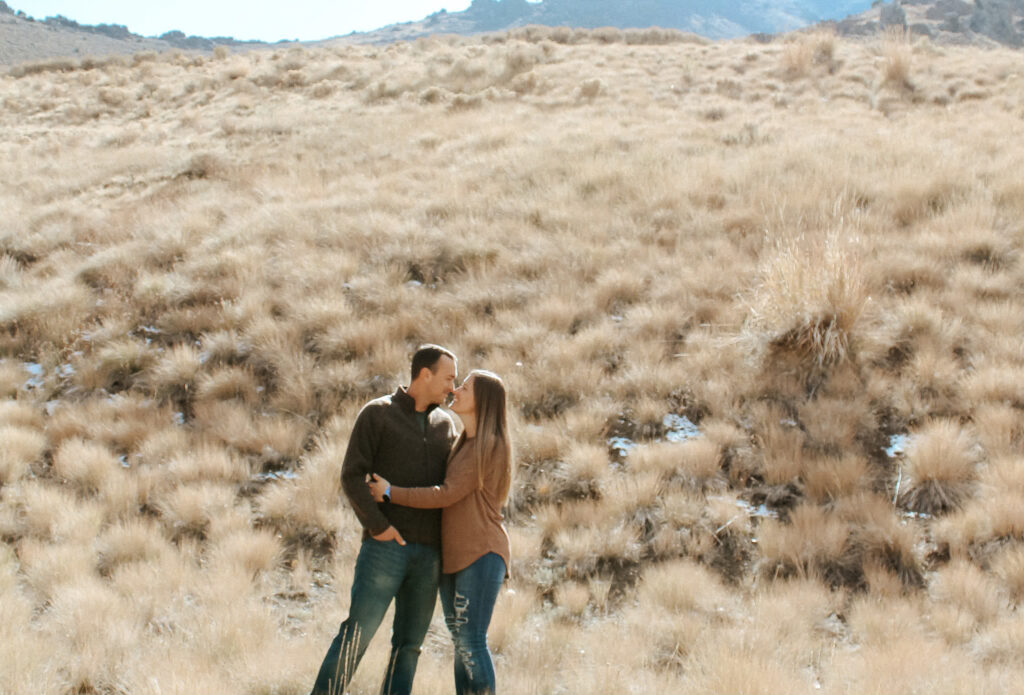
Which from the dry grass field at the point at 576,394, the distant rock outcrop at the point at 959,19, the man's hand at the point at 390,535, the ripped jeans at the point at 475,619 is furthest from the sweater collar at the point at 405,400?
the distant rock outcrop at the point at 959,19

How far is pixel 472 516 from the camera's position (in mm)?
3391

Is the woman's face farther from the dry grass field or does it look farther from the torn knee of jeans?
the dry grass field

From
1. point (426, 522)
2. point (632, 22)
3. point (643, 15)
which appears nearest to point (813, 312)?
point (426, 522)

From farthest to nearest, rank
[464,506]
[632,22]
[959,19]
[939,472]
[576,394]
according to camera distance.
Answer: [632,22] → [959,19] → [576,394] → [939,472] → [464,506]

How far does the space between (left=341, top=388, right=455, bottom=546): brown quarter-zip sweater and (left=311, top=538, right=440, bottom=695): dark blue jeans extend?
88 mm

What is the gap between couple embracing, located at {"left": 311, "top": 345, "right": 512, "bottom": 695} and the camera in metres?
3.28

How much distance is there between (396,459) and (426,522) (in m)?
0.32

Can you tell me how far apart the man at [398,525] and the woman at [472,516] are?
0.08m

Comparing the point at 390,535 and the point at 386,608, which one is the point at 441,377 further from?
the point at 386,608

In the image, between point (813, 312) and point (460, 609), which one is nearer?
point (460, 609)

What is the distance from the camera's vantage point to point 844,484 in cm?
533

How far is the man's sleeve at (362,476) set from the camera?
3.17m

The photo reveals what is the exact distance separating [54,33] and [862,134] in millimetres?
62628

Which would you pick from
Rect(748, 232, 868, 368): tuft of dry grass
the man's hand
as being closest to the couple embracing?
the man's hand
